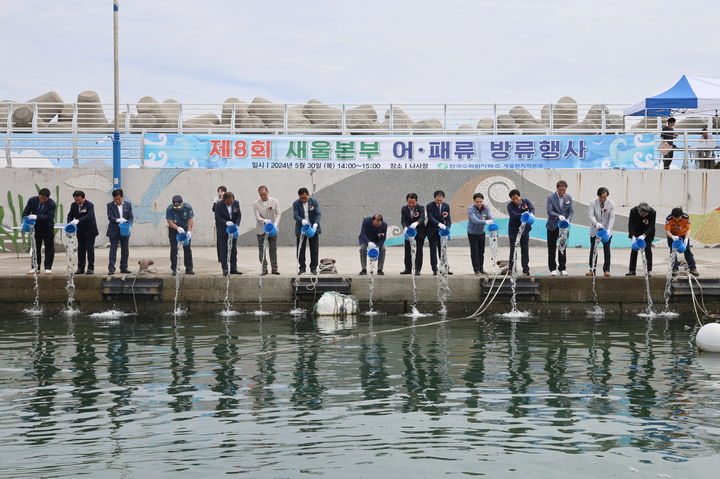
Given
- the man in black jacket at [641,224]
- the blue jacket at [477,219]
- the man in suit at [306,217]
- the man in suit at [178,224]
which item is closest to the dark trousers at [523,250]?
the blue jacket at [477,219]

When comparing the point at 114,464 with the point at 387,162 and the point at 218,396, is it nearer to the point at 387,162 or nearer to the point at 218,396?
the point at 218,396

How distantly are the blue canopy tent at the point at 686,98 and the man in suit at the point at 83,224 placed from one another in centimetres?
1633

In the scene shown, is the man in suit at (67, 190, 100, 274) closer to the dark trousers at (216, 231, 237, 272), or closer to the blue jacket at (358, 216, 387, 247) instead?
the dark trousers at (216, 231, 237, 272)

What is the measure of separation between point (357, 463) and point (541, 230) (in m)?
17.5

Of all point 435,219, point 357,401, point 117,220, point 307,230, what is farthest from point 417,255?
point 357,401

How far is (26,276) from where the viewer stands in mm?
16672

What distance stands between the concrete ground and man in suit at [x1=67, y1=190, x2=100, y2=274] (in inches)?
22.1

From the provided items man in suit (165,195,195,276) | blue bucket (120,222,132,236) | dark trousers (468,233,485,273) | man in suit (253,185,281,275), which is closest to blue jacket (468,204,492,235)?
dark trousers (468,233,485,273)

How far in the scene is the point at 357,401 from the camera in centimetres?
969

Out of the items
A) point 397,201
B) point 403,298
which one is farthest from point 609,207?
point 397,201

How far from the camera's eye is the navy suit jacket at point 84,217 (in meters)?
16.7

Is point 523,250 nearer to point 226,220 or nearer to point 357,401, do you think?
point 226,220

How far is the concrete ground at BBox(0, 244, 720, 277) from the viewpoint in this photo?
17.7 metres

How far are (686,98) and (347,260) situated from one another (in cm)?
1171
